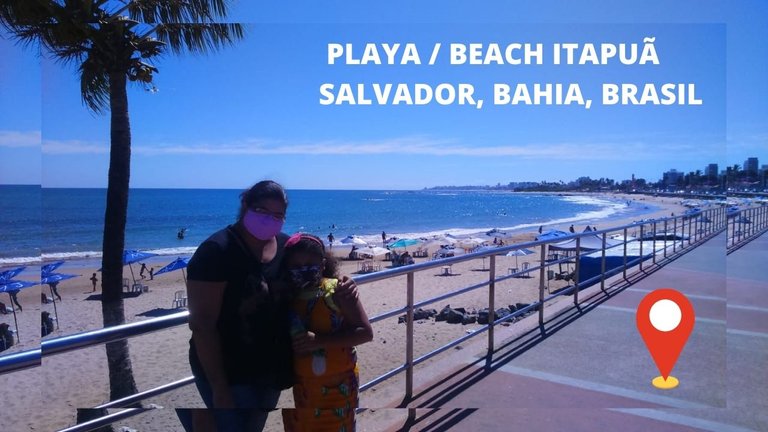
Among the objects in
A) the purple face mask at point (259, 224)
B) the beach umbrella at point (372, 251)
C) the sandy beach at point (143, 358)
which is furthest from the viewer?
the beach umbrella at point (372, 251)

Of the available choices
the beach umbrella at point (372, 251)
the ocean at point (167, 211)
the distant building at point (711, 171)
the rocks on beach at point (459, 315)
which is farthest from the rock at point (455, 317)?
the beach umbrella at point (372, 251)

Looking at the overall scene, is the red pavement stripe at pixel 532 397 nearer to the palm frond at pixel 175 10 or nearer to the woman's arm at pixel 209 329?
the woman's arm at pixel 209 329

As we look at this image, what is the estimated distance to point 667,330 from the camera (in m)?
3.13

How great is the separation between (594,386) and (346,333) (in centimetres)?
214

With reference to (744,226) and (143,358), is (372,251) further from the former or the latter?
(143,358)

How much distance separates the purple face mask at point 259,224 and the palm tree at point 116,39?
1288 millimetres

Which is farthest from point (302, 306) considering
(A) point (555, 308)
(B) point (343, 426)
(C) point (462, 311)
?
(C) point (462, 311)

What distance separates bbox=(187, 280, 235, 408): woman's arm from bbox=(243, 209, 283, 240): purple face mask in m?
0.22

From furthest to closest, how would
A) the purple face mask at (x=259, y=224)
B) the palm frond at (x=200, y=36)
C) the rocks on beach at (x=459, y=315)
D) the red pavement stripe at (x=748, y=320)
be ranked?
the rocks on beach at (x=459, y=315) < the red pavement stripe at (x=748, y=320) < the palm frond at (x=200, y=36) < the purple face mask at (x=259, y=224)

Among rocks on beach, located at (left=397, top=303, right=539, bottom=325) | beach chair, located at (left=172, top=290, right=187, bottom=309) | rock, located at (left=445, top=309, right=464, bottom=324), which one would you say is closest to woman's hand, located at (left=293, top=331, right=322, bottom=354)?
rocks on beach, located at (left=397, top=303, right=539, bottom=325)

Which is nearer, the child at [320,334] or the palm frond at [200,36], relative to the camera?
the child at [320,334]

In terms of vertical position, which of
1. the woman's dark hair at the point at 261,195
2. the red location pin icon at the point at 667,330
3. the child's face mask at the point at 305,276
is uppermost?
the woman's dark hair at the point at 261,195

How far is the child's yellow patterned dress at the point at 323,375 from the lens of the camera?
1868mm

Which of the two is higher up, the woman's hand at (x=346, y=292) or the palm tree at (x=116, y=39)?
the palm tree at (x=116, y=39)
